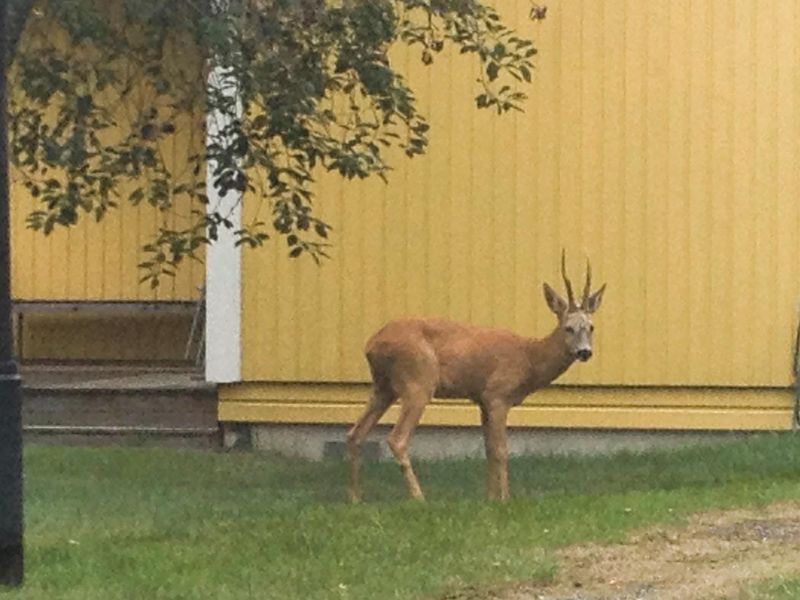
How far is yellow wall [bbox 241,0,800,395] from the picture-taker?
15.8 meters

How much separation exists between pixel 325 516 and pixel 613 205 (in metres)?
5.85

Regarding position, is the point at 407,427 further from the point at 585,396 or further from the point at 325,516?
the point at 585,396

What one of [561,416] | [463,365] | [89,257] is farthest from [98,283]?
[463,365]

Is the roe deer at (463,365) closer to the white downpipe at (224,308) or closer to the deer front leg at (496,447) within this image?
the deer front leg at (496,447)

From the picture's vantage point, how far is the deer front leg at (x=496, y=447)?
12.6m

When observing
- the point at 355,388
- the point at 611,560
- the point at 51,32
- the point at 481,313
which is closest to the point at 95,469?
the point at 355,388

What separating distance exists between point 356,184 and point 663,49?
278 cm

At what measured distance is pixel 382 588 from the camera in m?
8.58

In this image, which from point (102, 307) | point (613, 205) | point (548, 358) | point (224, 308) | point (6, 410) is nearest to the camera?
point (6, 410)

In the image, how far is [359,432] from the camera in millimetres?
13094

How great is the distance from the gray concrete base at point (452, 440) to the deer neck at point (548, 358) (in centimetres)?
334

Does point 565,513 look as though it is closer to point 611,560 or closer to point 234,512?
point 611,560

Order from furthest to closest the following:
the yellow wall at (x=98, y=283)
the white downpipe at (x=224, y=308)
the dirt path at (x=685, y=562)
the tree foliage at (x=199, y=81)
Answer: the yellow wall at (x=98, y=283), the white downpipe at (x=224, y=308), the tree foliage at (x=199, y=81), the dirt path at (x=685, y=562)

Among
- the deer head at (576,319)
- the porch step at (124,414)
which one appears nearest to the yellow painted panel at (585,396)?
the porch step at (124,414)
